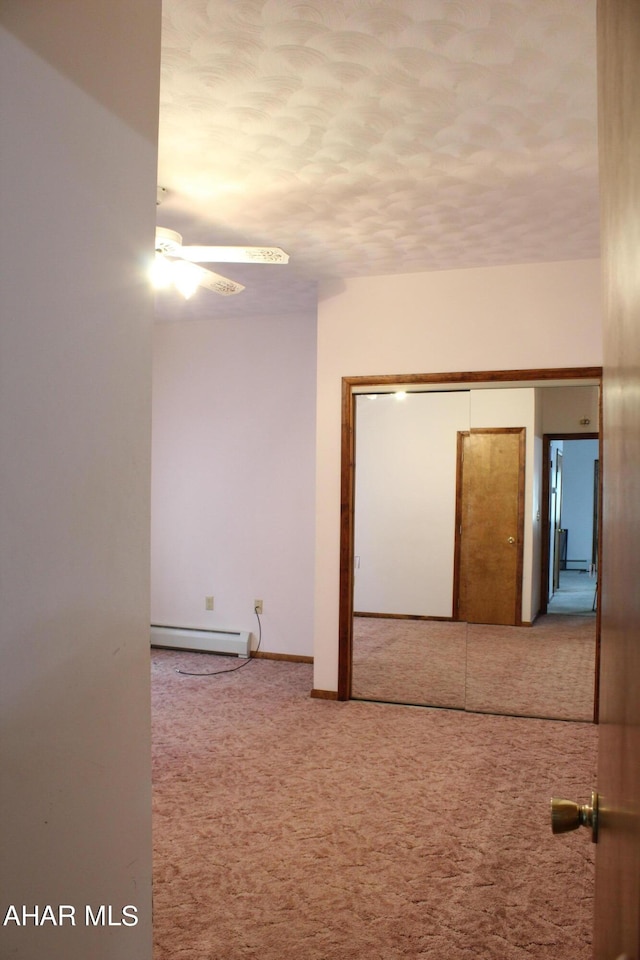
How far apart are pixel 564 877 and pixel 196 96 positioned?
2.86m

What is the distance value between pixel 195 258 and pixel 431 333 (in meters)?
1.69

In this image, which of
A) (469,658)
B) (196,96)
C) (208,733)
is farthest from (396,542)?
(196,96)

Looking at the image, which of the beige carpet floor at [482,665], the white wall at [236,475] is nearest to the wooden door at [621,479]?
the beige carpet floor at [482,665]

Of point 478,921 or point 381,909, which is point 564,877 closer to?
point 478,921

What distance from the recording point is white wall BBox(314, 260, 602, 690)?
3.88 metres

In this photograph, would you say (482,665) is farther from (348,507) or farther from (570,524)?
(348,507)

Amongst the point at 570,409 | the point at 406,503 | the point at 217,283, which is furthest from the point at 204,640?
the point at 570,409

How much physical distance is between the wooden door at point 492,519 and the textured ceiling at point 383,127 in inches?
43.9

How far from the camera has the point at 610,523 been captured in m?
0.75

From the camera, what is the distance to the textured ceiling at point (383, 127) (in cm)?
187

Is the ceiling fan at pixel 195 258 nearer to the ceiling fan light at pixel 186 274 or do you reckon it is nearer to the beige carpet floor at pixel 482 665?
the ceiling fan light at pixel 186 274

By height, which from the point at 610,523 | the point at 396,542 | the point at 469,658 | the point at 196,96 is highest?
the point at 196,96

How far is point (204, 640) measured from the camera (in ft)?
17.4

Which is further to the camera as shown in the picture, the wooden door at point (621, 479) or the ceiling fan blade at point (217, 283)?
the ceiling fan blade at point (217, 283)
